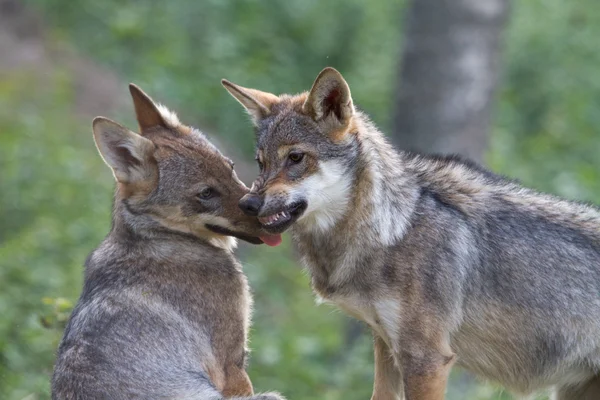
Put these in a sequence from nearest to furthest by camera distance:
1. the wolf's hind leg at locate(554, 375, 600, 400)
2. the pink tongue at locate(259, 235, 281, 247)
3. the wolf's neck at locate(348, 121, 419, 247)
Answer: the wolf's neck at locate(348, 121, 419, 247) < the pink tongue at locate(259, 235, 281, 247) < the wolf's hind leg at locate(554, 375, 600, 400)

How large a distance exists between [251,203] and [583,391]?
108 inches

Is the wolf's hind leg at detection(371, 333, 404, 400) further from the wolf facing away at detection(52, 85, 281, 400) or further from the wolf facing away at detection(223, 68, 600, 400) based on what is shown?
the wolf facing away at detection(52, 85, 281, 400)

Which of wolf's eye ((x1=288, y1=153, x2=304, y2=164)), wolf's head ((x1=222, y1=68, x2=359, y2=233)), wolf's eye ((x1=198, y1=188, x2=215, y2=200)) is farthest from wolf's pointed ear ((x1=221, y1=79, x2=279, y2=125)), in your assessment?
wolf's eye ((x1=198, y1=188, x2=215, y2=200))

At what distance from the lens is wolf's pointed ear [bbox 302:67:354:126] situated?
7219mm

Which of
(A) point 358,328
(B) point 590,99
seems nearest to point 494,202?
(A) point 358,328

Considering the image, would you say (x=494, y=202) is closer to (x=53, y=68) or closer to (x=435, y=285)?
(x=435, y=285)

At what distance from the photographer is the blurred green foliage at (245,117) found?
12578 mm

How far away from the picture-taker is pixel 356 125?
24.6 ft

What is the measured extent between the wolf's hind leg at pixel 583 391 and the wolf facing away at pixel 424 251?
0.01 meters

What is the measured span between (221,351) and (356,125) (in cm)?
174

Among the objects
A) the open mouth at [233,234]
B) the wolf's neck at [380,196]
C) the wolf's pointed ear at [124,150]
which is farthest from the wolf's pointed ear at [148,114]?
the wolf's neck at [380,196]

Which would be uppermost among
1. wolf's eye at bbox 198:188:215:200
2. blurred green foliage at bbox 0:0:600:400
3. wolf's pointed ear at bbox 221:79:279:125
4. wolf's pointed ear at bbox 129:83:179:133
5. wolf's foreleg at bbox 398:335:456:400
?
wolf's pointed ear at bbox 221:79:279:125

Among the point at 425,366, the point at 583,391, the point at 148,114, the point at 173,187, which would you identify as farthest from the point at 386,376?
the point at 148,114

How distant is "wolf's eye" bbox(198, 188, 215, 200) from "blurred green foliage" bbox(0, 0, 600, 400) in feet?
10.6
